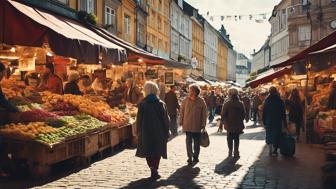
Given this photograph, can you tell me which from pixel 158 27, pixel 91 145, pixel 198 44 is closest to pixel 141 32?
pixel 158 27

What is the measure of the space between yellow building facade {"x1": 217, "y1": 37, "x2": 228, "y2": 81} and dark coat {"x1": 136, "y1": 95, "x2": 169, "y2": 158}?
262 ft

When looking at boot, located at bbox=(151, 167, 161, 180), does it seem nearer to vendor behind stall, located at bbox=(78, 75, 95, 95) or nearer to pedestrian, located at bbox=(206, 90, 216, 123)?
vendor behind stall, located at bbox=(78, 75, 95, 95)

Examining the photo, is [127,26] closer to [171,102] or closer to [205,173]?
[171,102]

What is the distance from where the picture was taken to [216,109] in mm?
28125

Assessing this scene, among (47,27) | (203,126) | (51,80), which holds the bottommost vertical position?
(203,126)

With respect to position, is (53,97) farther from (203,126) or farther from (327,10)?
(327,10)

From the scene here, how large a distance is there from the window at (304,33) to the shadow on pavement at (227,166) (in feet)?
132

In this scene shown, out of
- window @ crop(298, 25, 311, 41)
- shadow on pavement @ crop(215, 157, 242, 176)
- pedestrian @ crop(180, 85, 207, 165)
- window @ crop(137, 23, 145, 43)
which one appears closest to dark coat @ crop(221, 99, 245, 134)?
shadow on pavement @ crop(215, 157, 242, 176)

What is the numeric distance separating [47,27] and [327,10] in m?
40.4

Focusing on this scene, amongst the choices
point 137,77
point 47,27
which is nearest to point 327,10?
point 137,77

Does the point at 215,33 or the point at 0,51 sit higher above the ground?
the point at 215,33

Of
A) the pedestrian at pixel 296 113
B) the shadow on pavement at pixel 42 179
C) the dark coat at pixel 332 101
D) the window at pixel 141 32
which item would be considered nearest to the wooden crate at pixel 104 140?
the shadow on pavement at pixel 42 179

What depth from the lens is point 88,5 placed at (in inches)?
888

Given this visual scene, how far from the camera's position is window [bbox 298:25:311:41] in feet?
158
